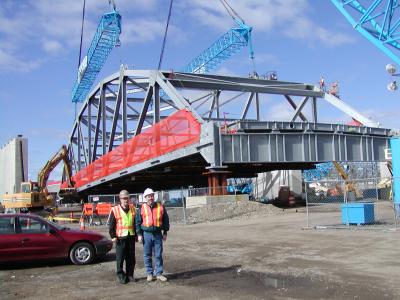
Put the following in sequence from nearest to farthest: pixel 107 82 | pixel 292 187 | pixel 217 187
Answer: pixel 217 187, pixel 292 187, pixel 107 82

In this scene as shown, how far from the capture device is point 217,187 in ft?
108

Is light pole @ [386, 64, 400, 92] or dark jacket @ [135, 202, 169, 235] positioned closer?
dark jacket @ [135, 202, 169, 235]

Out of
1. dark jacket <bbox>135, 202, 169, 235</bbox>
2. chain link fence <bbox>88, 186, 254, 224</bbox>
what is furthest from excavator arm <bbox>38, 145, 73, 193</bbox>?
dark jacket <bbox>135, 202, 169, 235</bbox>

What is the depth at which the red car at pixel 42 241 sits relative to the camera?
11898 millimetres

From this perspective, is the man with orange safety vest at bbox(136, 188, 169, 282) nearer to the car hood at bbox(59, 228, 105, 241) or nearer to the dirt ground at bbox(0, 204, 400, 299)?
the dirt ground at bbox(0, 204, 400, 299)

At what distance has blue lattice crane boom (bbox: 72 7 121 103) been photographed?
71.6 metres

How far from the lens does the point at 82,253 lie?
41.4 ft

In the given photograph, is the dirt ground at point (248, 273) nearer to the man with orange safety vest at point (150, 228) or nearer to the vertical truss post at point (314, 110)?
the man with orange safety vest at point (150, 228)

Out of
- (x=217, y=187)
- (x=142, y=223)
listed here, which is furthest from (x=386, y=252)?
(x=217, y=187)

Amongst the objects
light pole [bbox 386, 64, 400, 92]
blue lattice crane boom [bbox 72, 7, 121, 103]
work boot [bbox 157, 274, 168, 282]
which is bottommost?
work boot [bbox 157, 274, 168, 282]

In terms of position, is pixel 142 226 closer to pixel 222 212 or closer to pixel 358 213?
pixel 358 213

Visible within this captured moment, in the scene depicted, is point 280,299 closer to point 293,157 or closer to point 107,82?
point 293,157

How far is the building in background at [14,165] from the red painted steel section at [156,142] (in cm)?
3296

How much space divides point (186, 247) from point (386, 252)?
5.99 m
